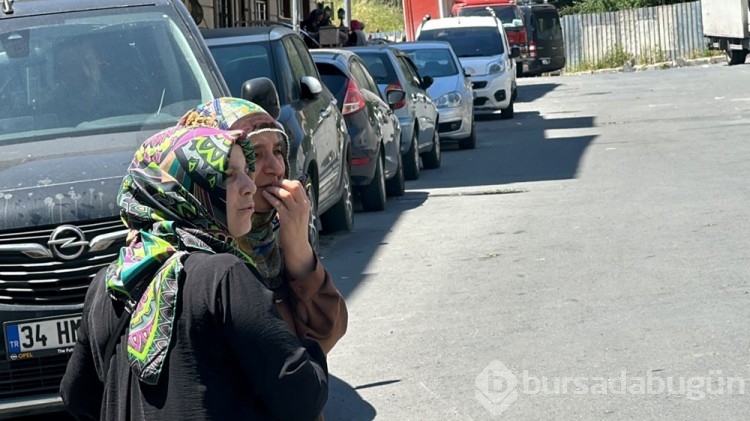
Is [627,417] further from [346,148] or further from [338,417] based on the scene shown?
[346,148]

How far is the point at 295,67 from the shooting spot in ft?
34.4

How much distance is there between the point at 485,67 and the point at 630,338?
18773mm

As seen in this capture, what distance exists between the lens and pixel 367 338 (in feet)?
25.4

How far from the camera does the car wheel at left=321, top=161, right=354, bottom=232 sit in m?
11.6

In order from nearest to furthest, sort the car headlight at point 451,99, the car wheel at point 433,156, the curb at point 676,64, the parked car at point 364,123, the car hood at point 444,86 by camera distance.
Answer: the parked car at point 364,123
the car wheel at point 433,156
the car headlight at point 451,99
the car hood at point 444,86
the curb at point 676,64

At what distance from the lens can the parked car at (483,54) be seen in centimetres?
2578

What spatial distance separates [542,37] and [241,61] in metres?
36.9

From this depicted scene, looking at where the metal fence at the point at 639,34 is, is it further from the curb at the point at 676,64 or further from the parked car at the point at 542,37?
the parked car at the point at 542,37

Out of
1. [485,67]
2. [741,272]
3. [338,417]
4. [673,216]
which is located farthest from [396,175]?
[485,67]

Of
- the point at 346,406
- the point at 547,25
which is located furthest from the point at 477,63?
the point at 547,25

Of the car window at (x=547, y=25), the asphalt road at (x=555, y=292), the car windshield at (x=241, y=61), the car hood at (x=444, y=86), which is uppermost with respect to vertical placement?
the car window at (x=547, y=25)

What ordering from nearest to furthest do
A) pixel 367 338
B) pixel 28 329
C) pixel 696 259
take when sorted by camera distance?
pixel 28 329 → pixel 367 338 → pixel 696 259

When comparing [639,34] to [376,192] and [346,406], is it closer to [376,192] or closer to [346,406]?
[376,192]

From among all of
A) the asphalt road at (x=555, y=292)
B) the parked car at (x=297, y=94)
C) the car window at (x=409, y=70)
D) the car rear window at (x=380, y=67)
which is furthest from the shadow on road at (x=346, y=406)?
the car window at (x=409, y=70)
